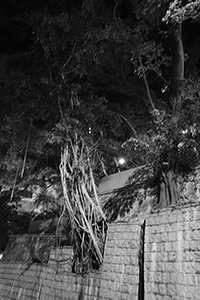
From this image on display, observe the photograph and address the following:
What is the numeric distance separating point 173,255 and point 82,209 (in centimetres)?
202

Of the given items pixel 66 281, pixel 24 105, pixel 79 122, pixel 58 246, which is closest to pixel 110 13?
pixel 79 122

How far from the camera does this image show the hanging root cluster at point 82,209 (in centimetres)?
399

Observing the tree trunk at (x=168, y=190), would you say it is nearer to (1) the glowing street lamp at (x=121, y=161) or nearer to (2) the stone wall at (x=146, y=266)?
(2) the stone wall at (x=146, y=266)

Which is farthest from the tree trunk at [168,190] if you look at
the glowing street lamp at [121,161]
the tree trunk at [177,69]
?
the glowing street lamp at [121,161]

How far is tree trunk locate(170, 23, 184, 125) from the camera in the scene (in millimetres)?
4891

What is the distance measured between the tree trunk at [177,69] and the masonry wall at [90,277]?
291cm

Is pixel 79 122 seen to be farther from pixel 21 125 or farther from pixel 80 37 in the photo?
pixel 21 125

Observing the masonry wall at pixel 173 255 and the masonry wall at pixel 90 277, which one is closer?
the masonry wall at pixel 173 255

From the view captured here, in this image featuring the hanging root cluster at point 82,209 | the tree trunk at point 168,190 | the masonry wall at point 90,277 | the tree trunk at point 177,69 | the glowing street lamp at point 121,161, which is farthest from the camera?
the glowing street lamp at point 121,161

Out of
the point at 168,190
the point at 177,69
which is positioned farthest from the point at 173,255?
the point at 177,69

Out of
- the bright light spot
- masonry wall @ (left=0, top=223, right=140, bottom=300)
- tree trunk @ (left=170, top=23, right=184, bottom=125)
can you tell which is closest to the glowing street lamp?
the bright light spot

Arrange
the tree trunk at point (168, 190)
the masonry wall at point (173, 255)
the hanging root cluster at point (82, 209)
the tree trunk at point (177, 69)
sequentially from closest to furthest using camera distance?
the masonry wall at point (173, 255) → the tree trunk at point (168, 190) → the hanging root cluster at point (82, 209) → the tree trunk at point (177, 69)

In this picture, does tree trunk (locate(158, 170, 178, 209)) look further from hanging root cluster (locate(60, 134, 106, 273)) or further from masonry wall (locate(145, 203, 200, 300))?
hanging root cluster (locate(60, 134, 106, 273))

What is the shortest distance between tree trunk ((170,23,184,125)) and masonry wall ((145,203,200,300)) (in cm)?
261
